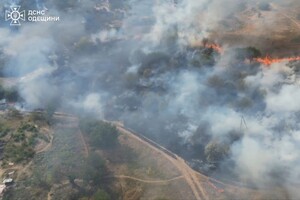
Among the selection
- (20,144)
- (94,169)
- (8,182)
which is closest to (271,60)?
(94,169)

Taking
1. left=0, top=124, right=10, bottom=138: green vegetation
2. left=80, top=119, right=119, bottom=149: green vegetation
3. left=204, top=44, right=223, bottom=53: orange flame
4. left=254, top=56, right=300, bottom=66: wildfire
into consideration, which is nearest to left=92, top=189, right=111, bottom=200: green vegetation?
left=80, top=119, right=119, bottom=149: green vegetation

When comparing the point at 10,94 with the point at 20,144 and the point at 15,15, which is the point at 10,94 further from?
the point at 15,15

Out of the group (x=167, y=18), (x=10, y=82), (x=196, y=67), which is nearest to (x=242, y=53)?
(x=196, y=67)

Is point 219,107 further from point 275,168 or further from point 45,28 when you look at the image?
point 45,28

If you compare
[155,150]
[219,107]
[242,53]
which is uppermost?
[242,53]

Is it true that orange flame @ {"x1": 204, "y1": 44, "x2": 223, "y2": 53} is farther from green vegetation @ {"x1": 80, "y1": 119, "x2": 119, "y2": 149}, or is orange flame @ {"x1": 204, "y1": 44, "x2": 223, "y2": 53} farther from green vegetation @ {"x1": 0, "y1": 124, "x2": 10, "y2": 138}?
green vegetation @ {"x1": 0, "y1": 124, "x2": 10, "y2": 138}

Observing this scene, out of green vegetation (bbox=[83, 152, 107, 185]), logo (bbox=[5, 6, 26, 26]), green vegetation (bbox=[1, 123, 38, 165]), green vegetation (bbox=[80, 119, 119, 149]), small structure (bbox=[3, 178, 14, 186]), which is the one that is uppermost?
logo (bbox=[5, 6, 26, 26])

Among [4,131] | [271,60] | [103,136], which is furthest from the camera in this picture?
[271,60]
